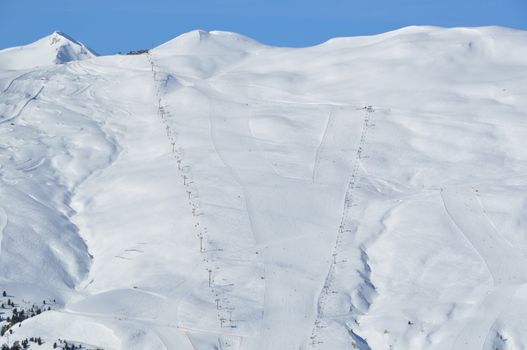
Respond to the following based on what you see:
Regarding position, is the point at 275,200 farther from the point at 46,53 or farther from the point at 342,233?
the point at 46,53

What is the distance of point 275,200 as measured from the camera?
51.7 meters

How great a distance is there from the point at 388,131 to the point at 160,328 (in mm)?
25710

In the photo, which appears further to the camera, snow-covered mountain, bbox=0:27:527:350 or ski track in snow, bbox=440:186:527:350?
snow-covered mountain, bbox=0:27:527:350

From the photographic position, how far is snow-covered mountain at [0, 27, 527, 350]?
41344mm

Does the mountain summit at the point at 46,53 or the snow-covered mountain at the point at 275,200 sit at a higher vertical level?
the mountain summit at the point at 46,53

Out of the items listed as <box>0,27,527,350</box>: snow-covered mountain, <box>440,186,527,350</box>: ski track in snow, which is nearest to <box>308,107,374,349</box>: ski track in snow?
<box>0,27,527,350</box>: snow-covered mountain

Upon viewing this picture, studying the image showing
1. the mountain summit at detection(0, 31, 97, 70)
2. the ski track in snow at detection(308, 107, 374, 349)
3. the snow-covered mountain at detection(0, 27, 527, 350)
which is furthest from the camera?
the mountain summit at detection(0, 31, 97, 70)

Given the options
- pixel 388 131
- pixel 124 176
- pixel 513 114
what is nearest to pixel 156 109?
pixel 124 176

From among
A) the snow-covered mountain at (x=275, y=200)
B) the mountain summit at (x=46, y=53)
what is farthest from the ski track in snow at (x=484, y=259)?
the mountain summit at (x=46, y=53)

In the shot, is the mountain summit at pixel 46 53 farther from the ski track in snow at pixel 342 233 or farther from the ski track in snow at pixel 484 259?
the ski track in snow at pixel 484 259

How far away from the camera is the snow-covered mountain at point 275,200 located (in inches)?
1628

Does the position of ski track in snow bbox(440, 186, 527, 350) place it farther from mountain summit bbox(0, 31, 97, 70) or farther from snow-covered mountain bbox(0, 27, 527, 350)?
mountain summit bbox(0, 31, 97, 70)

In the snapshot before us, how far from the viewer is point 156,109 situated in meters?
66.9

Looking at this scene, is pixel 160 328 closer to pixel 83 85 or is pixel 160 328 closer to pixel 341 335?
pixel 341 335
